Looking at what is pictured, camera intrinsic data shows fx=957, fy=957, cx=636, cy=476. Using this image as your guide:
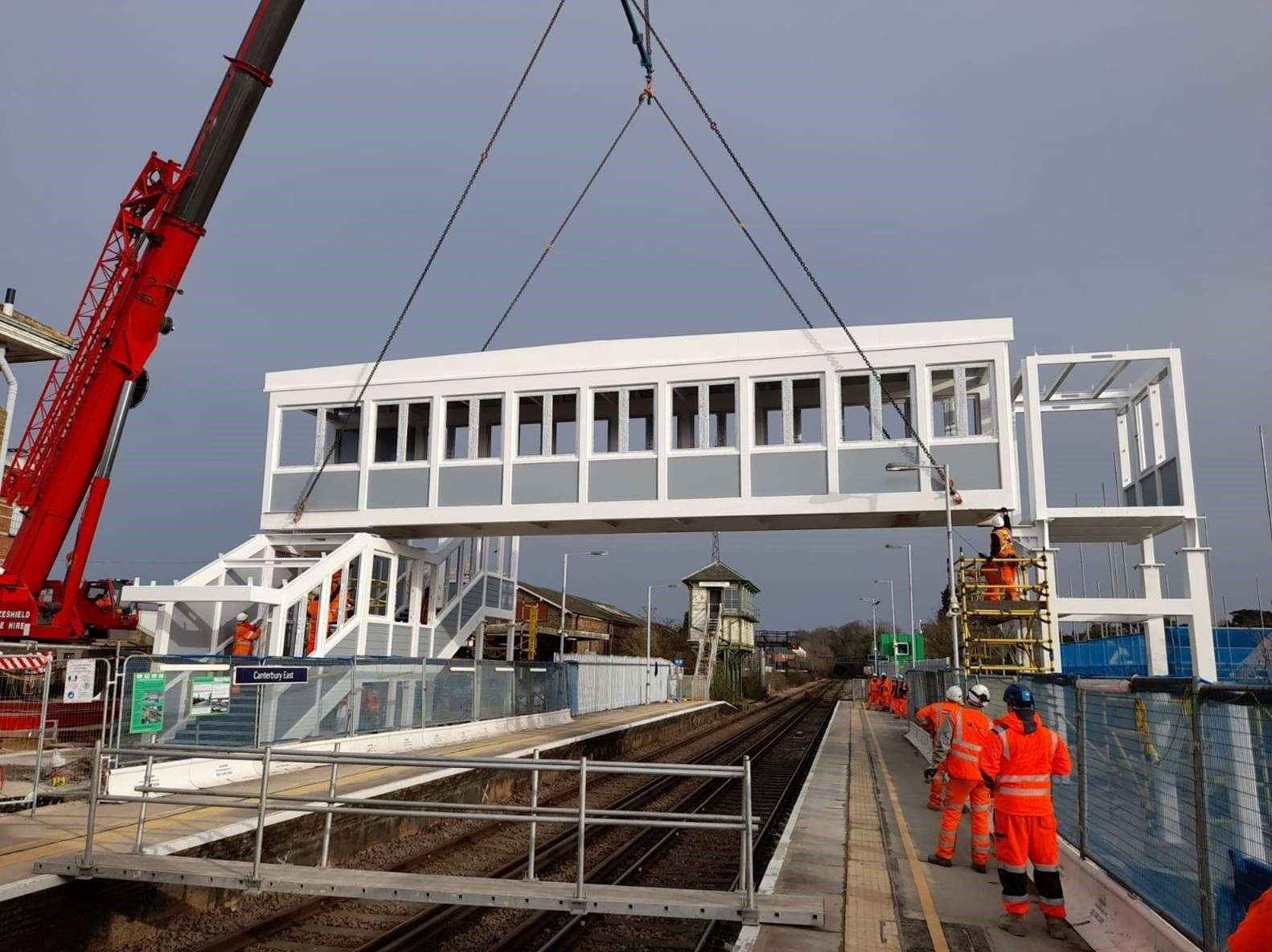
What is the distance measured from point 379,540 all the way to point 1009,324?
14462 millimetres

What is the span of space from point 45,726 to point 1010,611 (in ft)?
54.1

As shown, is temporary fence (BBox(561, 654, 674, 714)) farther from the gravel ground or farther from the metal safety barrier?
the metal safety barrier

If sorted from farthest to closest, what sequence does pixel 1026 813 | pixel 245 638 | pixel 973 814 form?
pixel 245 638
pixel 973 814
pixel 1026 813

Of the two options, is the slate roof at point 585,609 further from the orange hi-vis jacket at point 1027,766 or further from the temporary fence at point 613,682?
the orange hi-vis jacket at point 1027,766

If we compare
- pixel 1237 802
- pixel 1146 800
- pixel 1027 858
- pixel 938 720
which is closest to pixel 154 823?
pixel 938 720

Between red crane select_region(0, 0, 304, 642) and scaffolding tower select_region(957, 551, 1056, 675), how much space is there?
639 inches

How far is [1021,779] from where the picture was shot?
7164mm

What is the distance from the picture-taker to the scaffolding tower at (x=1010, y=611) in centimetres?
1853

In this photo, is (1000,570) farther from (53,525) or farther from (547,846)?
(53,525)

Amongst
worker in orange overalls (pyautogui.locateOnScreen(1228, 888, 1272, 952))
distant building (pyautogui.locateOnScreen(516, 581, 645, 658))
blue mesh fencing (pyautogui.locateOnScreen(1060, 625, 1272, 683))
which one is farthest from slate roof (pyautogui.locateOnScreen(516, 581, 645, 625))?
worker in orange overalls (pyautogui.locateOnScreen(1228, 888, 1272, 952))

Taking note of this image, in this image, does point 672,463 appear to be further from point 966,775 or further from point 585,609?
point 585,609

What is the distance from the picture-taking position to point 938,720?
990 centimetres

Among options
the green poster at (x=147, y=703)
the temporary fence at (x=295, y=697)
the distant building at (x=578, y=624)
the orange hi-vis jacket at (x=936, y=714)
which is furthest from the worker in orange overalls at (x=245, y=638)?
the distant building at (x=578, y=624)

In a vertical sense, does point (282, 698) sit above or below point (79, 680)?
below
